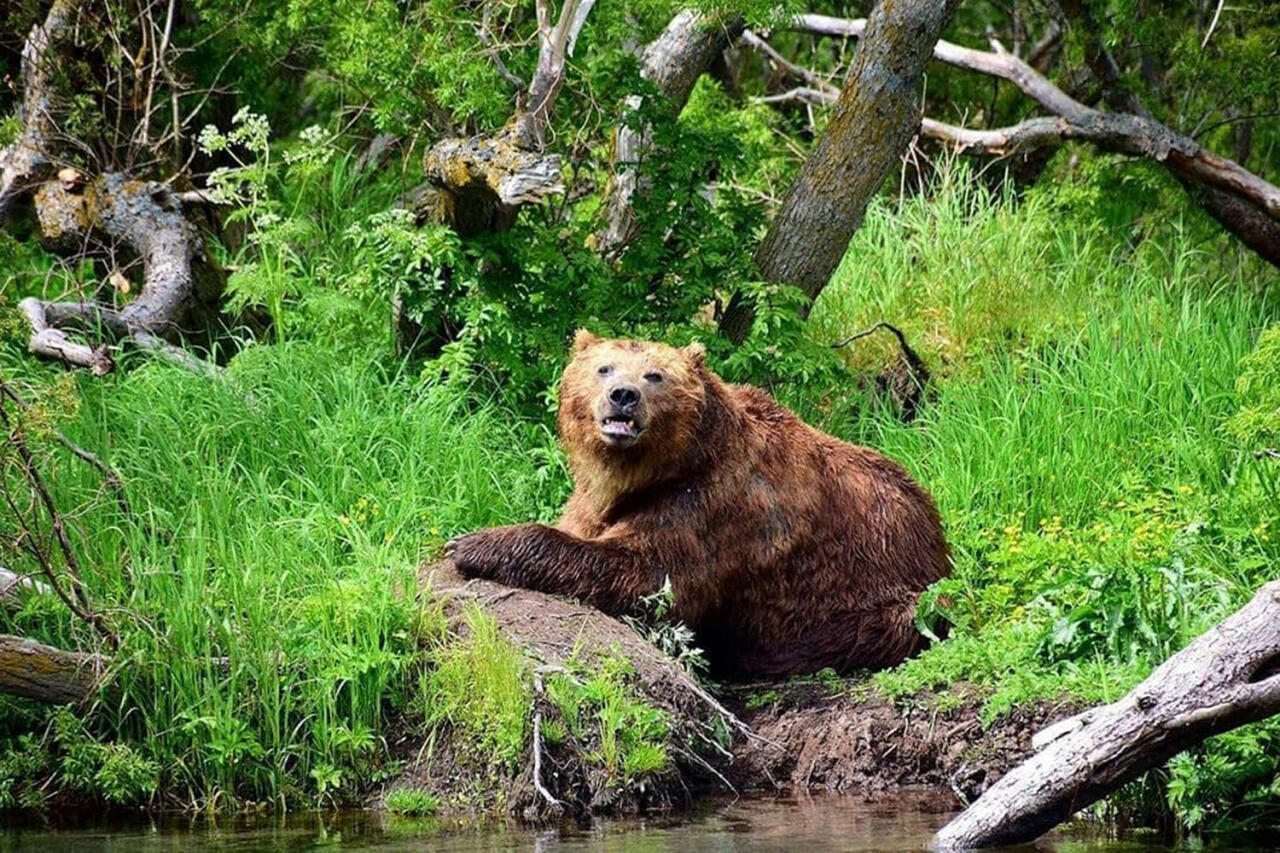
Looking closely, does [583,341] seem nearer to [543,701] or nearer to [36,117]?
[543,701]

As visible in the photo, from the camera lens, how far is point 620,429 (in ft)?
25.1

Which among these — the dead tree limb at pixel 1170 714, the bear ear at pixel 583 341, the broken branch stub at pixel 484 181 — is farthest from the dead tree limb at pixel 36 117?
the dead tree limb at pixel 1170 714

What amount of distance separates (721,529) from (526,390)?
7.03 feet

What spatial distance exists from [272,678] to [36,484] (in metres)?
1.15

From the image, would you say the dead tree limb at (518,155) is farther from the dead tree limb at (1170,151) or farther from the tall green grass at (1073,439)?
the tall green grass at (1073,439)

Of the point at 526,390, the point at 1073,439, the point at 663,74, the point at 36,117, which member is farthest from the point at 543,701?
the point at 36,117

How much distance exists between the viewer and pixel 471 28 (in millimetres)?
9539

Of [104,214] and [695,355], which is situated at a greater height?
[104,214]

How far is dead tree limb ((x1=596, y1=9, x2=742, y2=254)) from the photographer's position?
35.5ft

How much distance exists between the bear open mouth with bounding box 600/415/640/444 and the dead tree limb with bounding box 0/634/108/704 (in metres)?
2.13

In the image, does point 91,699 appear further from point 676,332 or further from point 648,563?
point 676,332

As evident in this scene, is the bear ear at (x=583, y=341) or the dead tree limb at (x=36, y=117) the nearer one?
the bear ear at (x=583, y=341)

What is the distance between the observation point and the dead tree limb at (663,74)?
35.5 ft

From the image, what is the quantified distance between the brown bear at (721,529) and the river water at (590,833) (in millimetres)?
1119
